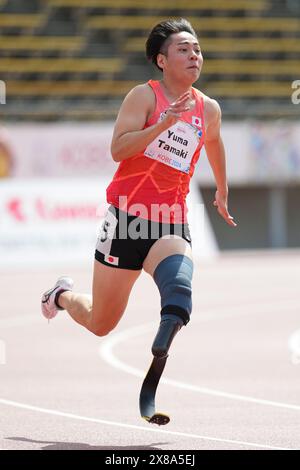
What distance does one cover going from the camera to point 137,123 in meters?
6.57

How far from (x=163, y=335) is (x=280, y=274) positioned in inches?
669

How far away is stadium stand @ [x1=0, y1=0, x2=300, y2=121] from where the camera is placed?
33.0 meters

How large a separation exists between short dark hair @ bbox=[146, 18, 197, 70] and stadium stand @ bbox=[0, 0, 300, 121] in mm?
24511

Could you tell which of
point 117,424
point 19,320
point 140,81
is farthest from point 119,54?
point 117,424

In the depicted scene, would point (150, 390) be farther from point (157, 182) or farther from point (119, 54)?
point (119, 54)

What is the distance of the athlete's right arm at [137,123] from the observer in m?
6.29

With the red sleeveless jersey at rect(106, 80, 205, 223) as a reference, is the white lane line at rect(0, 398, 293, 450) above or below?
below

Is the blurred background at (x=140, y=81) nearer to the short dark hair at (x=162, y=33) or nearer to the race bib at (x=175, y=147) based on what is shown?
the short dark hair at (x=162, y=33)

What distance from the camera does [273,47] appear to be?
1433 inches

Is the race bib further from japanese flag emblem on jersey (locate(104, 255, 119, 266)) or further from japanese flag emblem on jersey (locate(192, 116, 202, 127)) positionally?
japanese flag emblem on jersey (locate(104, 255, 119, 266))

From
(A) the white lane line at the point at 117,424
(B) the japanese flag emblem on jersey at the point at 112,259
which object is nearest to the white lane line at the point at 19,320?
(A) the white lane line at the point at 117,424

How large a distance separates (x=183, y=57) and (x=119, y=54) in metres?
28.4

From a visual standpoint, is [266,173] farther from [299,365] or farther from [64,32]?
[299,365]

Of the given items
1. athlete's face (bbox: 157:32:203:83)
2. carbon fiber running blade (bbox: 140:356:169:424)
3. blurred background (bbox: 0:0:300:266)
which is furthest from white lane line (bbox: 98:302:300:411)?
blurred background (bbox: 0:0:300:266)
